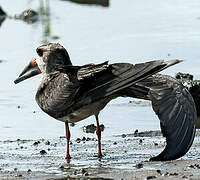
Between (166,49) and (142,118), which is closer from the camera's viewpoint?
(142,118)

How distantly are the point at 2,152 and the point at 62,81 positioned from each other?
3.25 feet

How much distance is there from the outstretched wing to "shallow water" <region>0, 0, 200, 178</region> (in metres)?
1.51

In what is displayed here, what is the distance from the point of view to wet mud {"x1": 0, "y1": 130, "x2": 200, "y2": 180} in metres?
7.97

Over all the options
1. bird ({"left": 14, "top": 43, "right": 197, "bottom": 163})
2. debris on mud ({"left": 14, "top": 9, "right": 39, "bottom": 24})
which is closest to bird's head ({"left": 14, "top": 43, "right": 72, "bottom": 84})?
bird ({"left": 14, "top": 43, "right": 197, "bottom": 163})

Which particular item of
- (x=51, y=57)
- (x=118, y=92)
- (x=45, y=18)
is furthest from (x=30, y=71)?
(x=45, y=18)

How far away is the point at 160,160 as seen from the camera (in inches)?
304

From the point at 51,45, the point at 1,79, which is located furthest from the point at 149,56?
the point at 51,45

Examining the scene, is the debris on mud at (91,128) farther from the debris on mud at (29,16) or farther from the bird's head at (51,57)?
the debris on mud at (29,16)

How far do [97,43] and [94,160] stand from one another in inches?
242

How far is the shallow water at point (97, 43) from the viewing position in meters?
10.5

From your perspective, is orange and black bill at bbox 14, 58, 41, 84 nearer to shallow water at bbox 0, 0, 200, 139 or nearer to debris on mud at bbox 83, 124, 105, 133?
shallow water at bbox 0, 0, 200, 139

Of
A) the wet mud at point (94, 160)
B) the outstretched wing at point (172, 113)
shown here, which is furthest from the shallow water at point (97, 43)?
the outstretched wing at point (172, 113)

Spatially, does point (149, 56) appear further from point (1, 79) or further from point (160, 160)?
point (160, 160)

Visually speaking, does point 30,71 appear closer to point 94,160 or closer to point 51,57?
point 51,57
